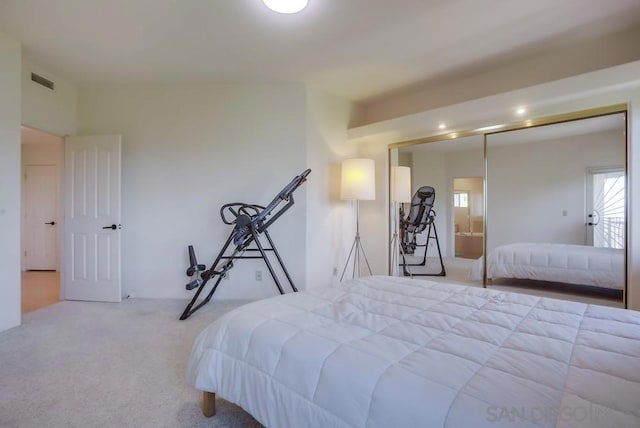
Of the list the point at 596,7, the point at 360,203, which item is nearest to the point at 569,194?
the point at 596,7

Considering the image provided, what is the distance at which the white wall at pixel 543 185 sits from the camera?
2.92 m

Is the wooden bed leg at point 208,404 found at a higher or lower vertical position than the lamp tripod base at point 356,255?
lower

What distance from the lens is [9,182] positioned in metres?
2.85

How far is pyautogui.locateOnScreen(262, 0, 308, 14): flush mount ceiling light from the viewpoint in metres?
2.13

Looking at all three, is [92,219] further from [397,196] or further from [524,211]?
[524,211]

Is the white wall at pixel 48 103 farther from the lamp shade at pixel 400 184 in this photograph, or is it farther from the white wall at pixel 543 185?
the white wall at pixel 543 185

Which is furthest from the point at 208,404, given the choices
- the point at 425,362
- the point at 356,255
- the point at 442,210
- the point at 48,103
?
the point at 48,103

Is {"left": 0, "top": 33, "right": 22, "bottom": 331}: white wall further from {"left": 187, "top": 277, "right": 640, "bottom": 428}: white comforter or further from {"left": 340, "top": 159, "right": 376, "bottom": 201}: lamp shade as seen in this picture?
{"left": 340, "top": 159, "right": 376, "bottom": 201}: lamp shade

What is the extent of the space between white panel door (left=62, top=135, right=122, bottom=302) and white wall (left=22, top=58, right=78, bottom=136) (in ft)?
0.74

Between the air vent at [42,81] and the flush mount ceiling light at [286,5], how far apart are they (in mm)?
2873

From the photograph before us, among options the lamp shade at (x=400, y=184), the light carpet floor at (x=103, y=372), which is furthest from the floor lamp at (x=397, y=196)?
the light carpet floor at (x=103, y=372)

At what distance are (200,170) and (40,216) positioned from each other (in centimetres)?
417

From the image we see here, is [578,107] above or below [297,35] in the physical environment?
below

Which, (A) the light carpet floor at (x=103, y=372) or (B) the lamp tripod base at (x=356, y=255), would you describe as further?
(B) the lamp tripod base at (x=356, y=255)
